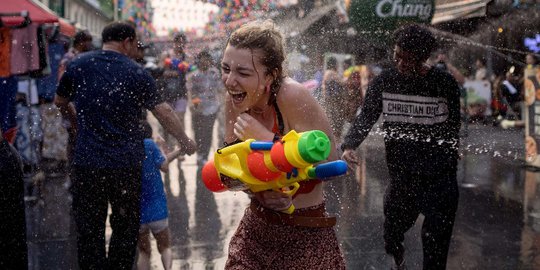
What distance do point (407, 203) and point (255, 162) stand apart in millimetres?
2128

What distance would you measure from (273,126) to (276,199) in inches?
14.2

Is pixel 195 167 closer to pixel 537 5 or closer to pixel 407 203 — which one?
pixel 407 203

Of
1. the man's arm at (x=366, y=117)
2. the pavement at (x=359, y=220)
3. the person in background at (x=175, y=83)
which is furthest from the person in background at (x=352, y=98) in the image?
the man's arm at (x=366, y=117)

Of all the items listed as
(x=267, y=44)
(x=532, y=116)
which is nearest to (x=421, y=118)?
(x=267, y=44)

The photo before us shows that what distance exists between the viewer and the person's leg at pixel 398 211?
3.85 m

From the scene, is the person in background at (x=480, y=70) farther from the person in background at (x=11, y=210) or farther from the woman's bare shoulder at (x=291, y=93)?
the woman's bare shoulder at (x=291, y=93)

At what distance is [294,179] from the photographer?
6.56 ft

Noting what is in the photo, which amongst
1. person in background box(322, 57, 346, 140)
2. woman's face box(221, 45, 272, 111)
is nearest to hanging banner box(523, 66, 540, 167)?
person in background box(322, 57, 346, 140)

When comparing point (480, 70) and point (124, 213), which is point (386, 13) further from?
point (480, 70)

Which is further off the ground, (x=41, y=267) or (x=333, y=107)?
(x=333, y=107)

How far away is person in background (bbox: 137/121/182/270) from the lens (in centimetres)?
396

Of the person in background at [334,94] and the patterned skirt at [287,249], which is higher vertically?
the person in background at [334,94]

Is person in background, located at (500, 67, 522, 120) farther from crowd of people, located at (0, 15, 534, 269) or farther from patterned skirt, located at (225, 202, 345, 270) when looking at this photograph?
patterned skirt, located at (225, 202, 345, 270)

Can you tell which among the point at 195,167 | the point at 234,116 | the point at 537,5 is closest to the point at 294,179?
the point at 234,116
